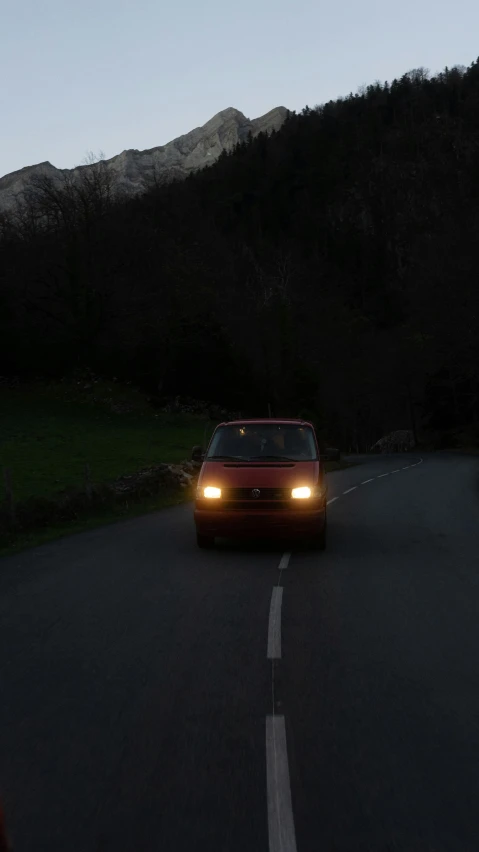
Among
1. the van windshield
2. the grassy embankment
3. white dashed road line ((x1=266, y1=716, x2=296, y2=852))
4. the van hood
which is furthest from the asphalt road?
the grassy embankment

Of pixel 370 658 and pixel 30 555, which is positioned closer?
pixel 370 658

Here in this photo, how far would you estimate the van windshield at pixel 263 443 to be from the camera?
13462 mm

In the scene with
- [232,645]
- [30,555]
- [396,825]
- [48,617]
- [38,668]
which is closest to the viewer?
[396,825]

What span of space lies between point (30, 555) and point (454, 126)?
16661cm

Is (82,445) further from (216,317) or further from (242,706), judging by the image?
(242,706)

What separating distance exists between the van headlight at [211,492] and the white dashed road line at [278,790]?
7.10m

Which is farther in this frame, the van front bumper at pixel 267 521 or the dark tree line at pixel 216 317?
the dark tree line at pixel 216 317

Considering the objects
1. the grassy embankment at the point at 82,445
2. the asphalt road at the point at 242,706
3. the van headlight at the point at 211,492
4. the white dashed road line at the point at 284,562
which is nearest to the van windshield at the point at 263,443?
the van headlight at the point at 211,492

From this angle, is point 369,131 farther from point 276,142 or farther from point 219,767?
point 219,767

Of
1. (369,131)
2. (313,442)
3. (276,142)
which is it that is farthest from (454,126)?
(313,442)

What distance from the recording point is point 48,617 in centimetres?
854

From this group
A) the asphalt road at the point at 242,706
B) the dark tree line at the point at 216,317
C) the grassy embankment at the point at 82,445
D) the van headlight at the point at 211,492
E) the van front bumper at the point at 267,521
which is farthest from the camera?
the dark tree line at the point at 216,317

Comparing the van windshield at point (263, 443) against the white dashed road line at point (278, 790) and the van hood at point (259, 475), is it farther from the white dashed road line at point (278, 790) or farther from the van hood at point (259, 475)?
the white dashed road line at point (278, 790)

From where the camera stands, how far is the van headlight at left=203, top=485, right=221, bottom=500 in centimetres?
1233
